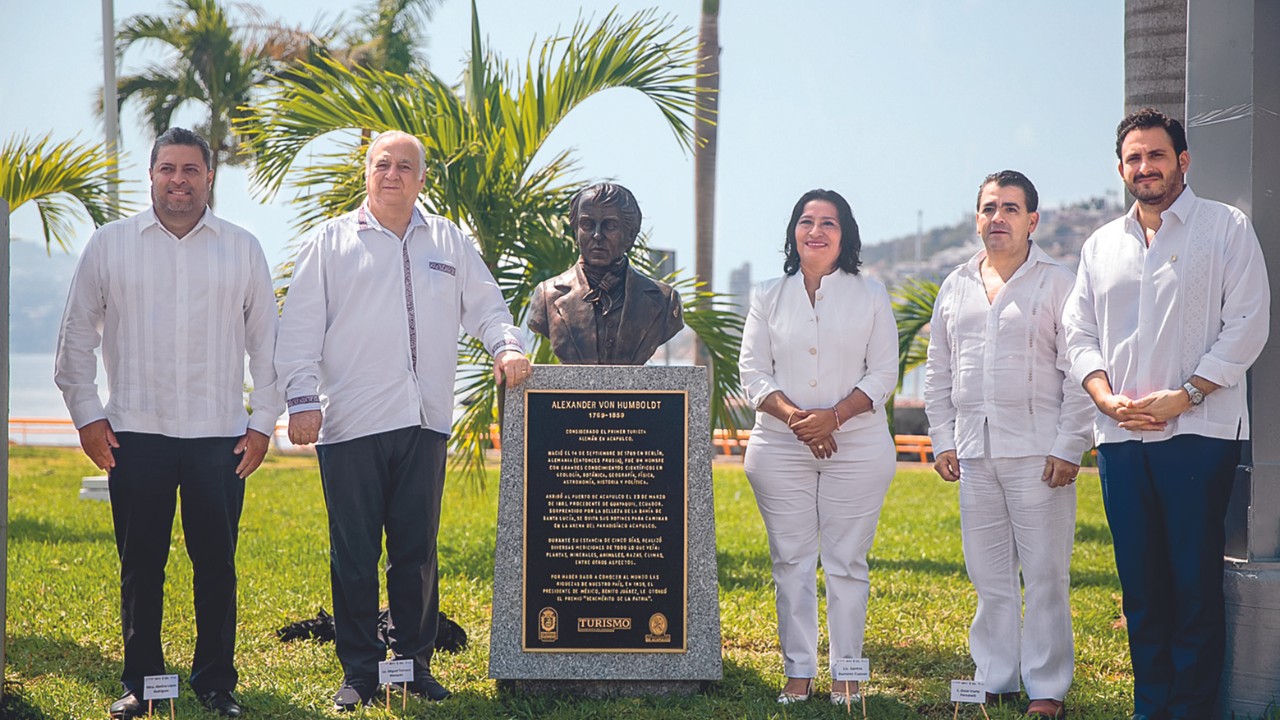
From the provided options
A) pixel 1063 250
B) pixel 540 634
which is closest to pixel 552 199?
pixel 540 634

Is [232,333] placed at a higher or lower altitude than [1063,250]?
lower

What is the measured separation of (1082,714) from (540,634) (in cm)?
233

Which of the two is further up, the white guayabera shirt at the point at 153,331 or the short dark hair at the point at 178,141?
the short dark hair at the point at 178,141

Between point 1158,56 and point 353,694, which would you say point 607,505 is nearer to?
point 353,694

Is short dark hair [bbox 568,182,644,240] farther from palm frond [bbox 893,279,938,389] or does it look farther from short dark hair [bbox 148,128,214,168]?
palm frond [bbox 893,279,938,389]

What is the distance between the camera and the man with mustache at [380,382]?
4.70 m

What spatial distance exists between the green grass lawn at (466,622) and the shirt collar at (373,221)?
6.53 ft

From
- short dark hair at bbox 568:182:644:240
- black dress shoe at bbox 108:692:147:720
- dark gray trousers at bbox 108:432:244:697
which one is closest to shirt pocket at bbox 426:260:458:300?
short dark hair at bbox 568:182:644:240

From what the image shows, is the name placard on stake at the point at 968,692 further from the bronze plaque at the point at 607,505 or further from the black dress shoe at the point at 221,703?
the black dress shoe at the point at 221,703

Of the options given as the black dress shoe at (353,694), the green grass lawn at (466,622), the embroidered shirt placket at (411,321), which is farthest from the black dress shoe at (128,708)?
the embroidered shirt placket at (411,321)

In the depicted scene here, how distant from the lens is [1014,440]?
185 inches

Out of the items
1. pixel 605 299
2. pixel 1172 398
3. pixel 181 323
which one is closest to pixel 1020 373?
pixel 1172 398

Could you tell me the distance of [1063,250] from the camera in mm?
67938

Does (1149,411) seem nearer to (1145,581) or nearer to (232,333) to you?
(1145,581)
